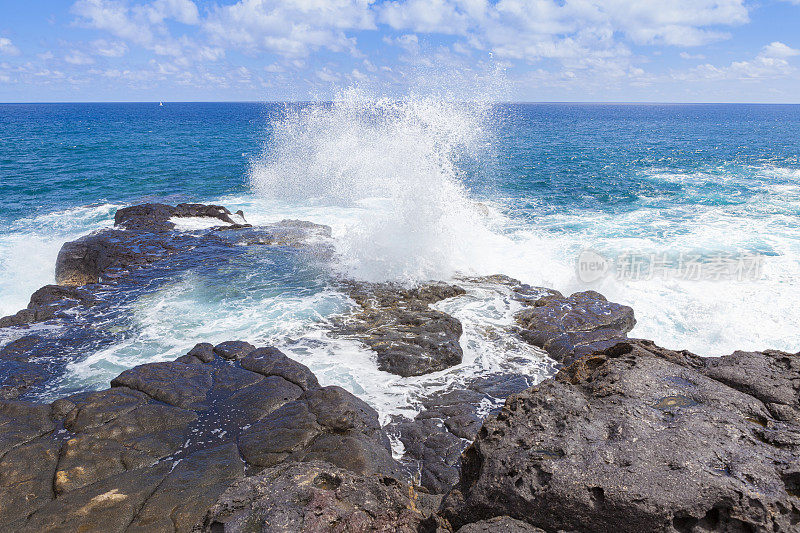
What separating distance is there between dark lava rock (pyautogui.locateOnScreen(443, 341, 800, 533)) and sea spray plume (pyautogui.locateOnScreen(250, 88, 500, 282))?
314 inches

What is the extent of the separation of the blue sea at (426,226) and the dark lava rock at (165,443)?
1.25 metres

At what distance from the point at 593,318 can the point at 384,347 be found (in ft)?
13.3

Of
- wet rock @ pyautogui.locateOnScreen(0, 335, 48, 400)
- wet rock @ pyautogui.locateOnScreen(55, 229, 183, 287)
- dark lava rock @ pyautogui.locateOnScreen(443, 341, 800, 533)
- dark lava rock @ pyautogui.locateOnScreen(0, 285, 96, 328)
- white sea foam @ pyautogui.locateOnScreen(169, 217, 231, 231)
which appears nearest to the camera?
dark lava rock @ pyautogui.locateOnScreen(443, 341, 800, 533)

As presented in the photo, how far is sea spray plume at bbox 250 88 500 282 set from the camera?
1261 cm

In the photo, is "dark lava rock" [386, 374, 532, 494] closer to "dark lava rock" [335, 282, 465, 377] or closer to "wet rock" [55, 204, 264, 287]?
"dark lava rock" [335, 282, 465, 377]

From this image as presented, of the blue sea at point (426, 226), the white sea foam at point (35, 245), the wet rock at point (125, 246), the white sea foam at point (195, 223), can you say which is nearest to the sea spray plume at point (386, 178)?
the blue sea at point (426, 226)

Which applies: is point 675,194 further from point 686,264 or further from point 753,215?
point 686,264

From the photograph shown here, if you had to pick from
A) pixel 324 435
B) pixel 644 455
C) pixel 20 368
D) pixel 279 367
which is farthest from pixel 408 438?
pixel 20 368

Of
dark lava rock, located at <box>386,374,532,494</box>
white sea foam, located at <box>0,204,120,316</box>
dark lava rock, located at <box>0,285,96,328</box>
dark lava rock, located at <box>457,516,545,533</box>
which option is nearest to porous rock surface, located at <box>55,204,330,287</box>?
white sea foam, located at <box>0,204,120,316</box>

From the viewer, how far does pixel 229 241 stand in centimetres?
1459

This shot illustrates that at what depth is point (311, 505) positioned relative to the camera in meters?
2.72

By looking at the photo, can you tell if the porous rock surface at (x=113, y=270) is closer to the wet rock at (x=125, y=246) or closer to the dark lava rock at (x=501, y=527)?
the wet rock at (x=125, y=246)

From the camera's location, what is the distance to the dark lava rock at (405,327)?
784 cm

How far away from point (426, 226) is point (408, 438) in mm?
7931
